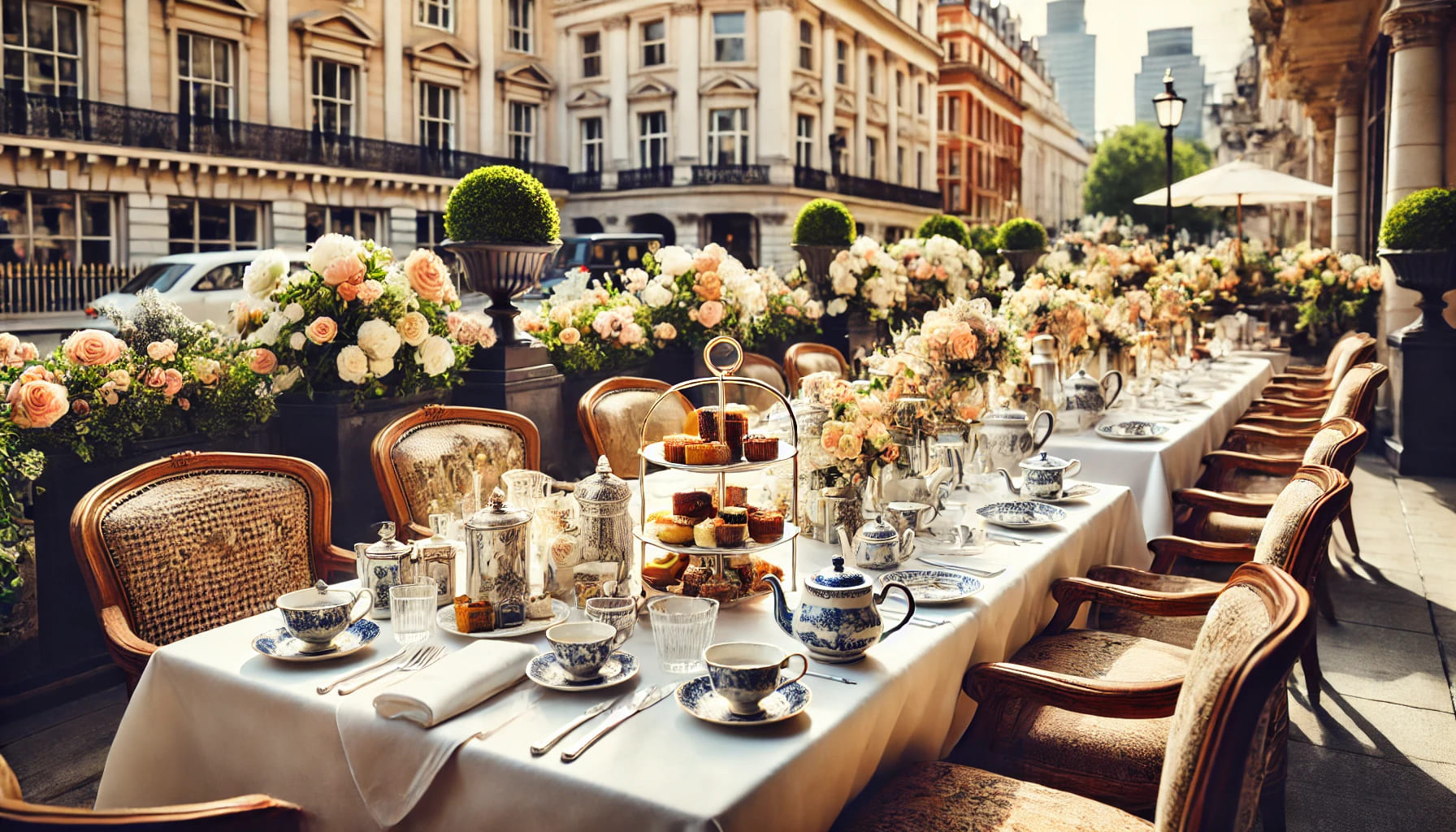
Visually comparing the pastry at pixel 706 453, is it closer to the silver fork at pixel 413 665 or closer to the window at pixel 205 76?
the silver fork at pixel 413 665

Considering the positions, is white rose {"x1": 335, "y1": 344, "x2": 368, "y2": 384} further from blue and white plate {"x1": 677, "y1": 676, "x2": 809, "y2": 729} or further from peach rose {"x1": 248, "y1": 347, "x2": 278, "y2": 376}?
blue and white plate {"x1": 677, "y1": 676, "x2": 809, "y2": 729}

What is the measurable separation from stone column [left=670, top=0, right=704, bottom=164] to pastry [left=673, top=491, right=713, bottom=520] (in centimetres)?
2926

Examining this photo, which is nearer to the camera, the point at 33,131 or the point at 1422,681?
the point at 1422,681

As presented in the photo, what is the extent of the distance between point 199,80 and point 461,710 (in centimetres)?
2336

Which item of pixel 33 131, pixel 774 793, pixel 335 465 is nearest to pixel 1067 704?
pixel 774 793

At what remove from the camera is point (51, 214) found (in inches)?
754

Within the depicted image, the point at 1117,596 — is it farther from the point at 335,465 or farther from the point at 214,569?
the point at 335,465

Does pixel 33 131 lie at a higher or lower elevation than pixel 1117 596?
higher

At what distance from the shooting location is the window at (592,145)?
32156mm

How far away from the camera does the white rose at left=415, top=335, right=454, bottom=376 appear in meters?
4.27

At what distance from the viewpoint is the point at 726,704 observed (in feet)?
5.80

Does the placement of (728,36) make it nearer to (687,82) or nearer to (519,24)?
(687,82)

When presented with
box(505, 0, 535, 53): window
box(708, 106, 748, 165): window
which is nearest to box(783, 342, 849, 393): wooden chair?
box(708, 106, 748, 165): window

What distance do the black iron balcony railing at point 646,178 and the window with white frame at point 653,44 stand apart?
323cm
